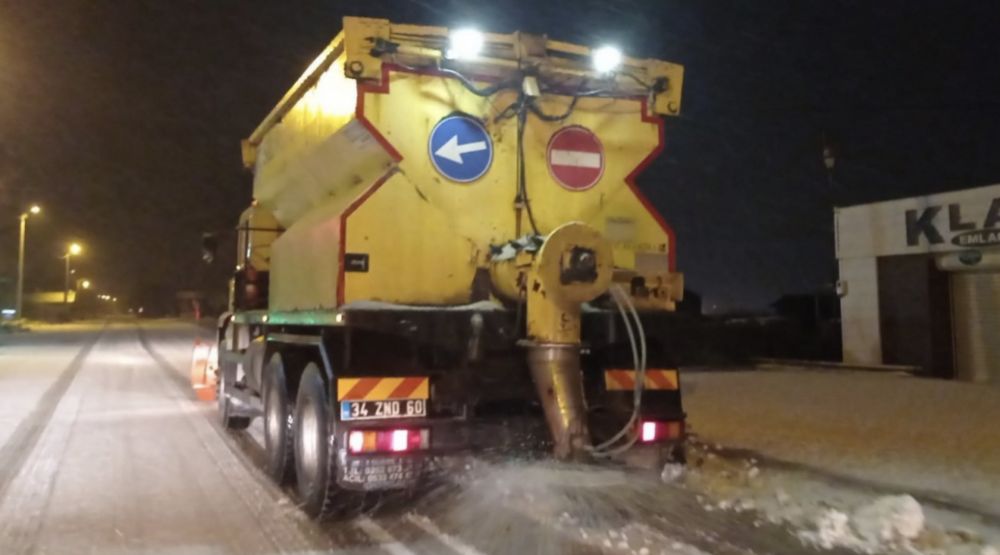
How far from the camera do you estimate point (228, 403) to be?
41.0 ft

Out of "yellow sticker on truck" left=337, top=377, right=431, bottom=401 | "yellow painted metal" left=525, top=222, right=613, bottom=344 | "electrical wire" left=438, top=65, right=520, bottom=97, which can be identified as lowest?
"yellow sticker on truck" left=337, top=377, right=431, bottom=401

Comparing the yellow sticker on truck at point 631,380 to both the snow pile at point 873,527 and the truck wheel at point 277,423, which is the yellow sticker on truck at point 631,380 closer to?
the snow pile at point 873,527

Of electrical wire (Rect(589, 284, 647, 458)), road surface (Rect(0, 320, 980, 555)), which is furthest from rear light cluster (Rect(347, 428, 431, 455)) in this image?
electrical wire (Rect(589, 284, 647, 458))

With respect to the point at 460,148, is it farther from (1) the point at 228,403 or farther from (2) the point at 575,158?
(1) the point at 228,403

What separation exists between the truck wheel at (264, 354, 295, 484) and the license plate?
1936 millimetres

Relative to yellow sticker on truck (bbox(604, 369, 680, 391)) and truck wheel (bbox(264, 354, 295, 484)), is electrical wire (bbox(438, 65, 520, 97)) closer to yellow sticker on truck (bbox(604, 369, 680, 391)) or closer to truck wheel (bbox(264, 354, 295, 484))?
yellow sticker on truck (bbox(604, 369, 680, 391))

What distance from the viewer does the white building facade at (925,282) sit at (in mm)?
21094

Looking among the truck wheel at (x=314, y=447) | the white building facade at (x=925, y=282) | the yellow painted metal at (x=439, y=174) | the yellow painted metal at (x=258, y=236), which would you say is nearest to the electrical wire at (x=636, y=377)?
the yellow painted metal at (x=439, y=174)

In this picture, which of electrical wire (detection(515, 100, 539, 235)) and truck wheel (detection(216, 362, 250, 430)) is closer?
electrical wire (detection(515, 100, 539, 235))

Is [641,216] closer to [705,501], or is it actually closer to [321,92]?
[705,501]

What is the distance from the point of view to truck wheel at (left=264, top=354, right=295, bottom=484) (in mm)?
8625

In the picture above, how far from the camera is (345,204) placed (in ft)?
25.2

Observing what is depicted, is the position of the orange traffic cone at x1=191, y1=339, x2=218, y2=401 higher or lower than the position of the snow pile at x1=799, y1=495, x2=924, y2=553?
higher

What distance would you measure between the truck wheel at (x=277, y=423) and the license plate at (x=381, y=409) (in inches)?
76.2
